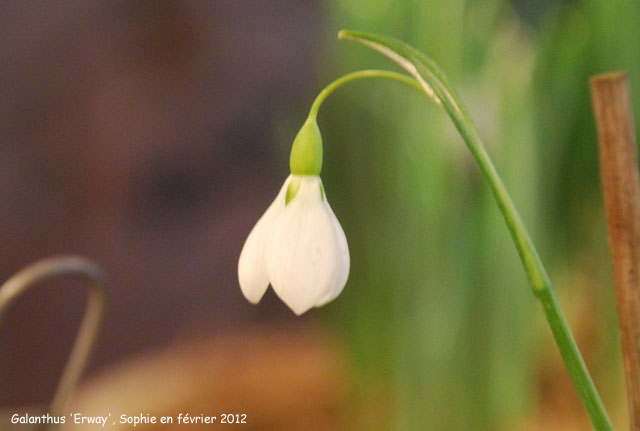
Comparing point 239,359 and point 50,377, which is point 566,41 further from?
point 50,377

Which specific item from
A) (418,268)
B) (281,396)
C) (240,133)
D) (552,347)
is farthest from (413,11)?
(240,133)

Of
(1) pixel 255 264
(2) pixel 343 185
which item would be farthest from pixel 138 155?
(1) pixel 255 264

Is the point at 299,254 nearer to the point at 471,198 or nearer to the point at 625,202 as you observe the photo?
the point at 625,202

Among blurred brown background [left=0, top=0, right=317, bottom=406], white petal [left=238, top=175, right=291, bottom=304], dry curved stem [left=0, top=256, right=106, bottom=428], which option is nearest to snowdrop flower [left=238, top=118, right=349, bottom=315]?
white petal [left=238, top=175, right=291, bottom=304]

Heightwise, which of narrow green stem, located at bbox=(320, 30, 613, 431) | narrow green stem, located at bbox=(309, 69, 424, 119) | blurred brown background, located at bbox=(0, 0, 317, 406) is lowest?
narrow green stem, located at bbox=(320, 30, 613, 431)

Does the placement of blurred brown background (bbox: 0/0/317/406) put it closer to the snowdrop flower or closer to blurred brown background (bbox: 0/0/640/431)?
blurred brown background (bbox: 0/0/640/431)

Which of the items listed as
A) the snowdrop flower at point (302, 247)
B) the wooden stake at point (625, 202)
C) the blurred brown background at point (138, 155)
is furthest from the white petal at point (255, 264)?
the blurred brown background at point (138, 155)
